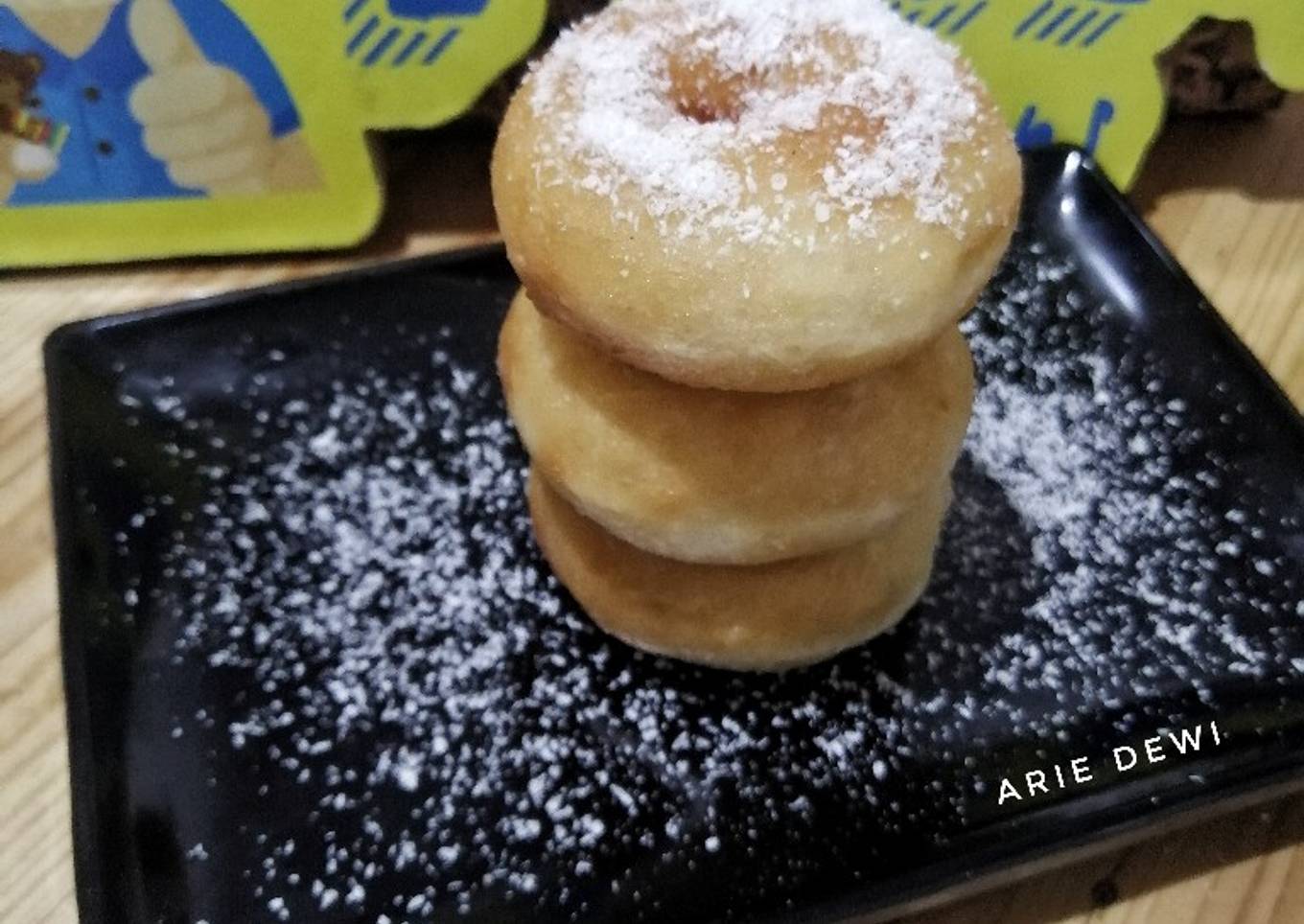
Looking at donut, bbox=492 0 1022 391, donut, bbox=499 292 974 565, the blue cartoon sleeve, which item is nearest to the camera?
donut, bbox=492 0 1022 391

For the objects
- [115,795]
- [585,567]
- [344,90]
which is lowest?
[115,795]

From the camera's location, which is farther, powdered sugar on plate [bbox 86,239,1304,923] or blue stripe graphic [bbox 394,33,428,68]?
blue stripe graphic [bbox 394,33,428,68]

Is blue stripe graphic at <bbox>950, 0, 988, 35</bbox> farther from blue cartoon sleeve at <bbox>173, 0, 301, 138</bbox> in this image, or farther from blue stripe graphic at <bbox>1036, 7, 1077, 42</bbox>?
A: blue cartoon sleeve at <bbox>173, 0, 301, 138</bbox>

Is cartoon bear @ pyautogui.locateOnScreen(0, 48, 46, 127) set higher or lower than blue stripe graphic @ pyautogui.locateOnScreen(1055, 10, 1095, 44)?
lower

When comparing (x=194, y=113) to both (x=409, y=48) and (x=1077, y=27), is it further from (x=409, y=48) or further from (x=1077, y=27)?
(x=1077, y=27)

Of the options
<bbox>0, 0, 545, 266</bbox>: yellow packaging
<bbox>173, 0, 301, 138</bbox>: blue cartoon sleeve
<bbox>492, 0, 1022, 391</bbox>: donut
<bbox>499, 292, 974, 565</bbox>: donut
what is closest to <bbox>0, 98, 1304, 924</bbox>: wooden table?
<bbox>0, 0, 545, 266</bbox>: yellow packaging

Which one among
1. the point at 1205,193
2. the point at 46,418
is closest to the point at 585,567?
the point at 46,418

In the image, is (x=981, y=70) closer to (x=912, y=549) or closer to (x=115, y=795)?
(x=912, y=549)
